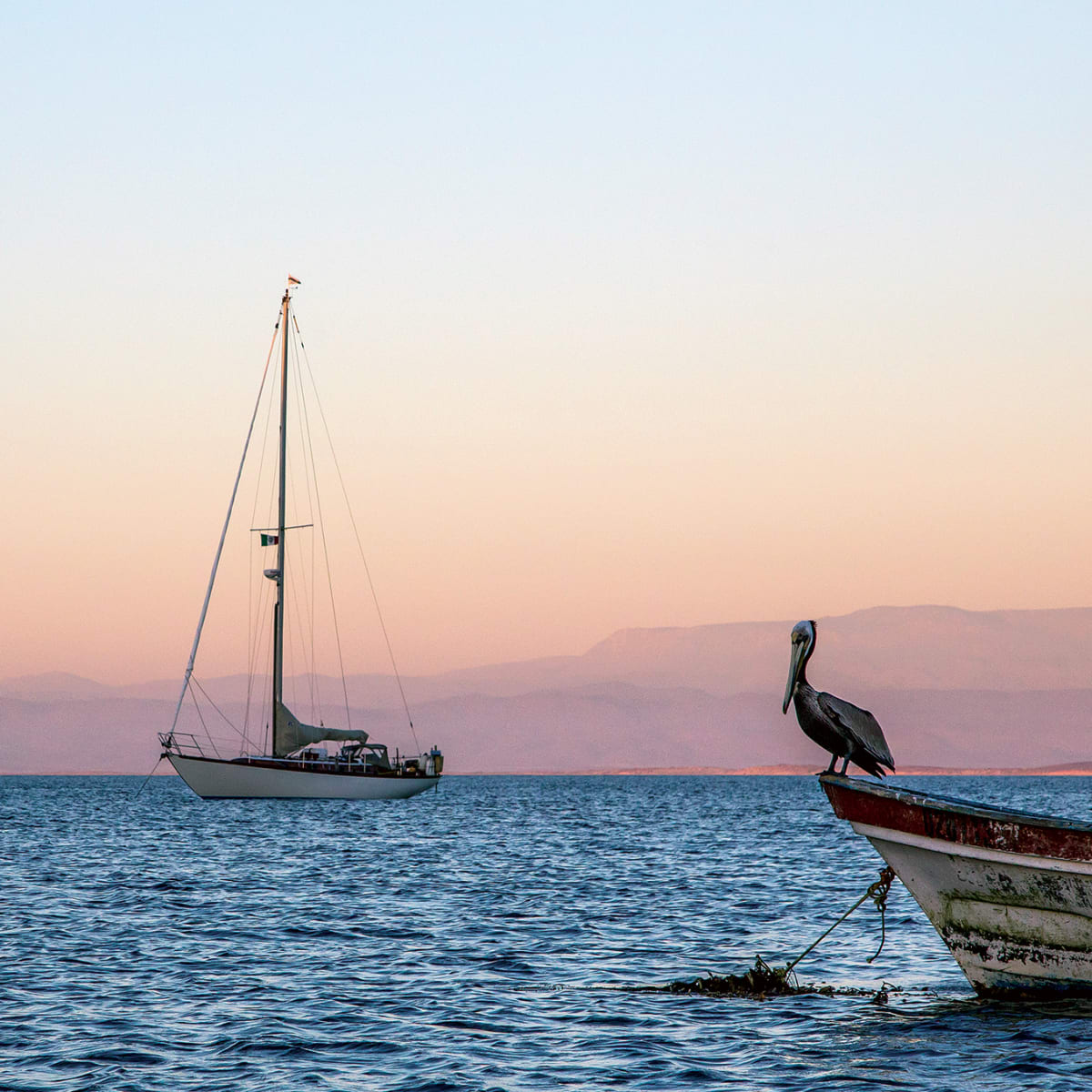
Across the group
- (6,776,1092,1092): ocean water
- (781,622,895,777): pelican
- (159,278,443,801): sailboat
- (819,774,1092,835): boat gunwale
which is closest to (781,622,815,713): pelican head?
(781,622,895,777): pelican

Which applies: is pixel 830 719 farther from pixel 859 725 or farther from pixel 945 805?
pixel 945 805

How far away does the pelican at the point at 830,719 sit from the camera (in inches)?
573

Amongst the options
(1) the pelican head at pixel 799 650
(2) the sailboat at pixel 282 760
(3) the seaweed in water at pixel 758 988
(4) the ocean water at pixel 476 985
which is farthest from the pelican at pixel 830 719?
(2) the sailboat at pixel 282 760

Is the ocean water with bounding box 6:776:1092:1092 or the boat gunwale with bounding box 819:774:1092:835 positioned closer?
the ocean water with bounding box 6:776:1092:1092

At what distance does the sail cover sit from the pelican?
5913cm

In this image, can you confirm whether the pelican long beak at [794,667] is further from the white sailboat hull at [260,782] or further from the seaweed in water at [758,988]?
the white sailboat hull at [260,782]

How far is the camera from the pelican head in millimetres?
14805

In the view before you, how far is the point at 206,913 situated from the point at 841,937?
38.4ft

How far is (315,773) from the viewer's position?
235ft

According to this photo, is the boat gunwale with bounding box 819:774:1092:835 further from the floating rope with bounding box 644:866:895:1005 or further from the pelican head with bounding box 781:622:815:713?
the floating rope with bounding box 644:866:895:1005

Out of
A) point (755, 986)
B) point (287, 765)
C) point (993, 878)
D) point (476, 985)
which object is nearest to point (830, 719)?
point (993, 878)

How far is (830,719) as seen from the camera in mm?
14570

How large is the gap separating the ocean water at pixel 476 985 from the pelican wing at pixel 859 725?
2897mm

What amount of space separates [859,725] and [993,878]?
7.11 feet
